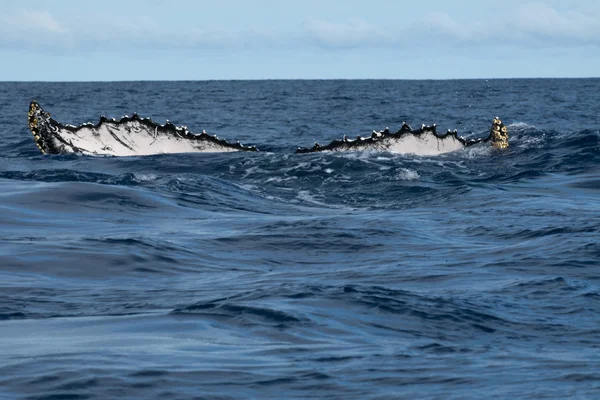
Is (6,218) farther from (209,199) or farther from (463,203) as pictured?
(463,203)

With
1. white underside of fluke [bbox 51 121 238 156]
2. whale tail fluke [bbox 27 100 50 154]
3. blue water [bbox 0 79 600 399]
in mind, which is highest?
whale tail fluke [bbox 27 100 50 154]

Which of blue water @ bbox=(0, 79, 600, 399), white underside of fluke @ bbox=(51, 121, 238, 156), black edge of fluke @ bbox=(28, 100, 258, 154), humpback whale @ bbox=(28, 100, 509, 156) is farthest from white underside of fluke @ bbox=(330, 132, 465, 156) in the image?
white underside of fluke @ bbox=(51, 121, 238, 156)

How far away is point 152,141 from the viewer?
19344 mm

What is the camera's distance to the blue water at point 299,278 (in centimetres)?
529

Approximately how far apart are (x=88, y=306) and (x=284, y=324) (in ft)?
4.91

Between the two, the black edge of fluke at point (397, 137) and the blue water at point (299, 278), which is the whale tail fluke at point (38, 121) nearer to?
the blue water at point (299, 278)

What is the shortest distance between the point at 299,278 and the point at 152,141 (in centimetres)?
1153

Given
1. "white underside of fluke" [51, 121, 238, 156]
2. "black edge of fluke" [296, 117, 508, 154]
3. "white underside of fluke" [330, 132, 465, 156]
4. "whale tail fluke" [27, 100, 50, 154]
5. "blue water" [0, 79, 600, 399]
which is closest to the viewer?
"blue water" [0, 79, 600, 399]

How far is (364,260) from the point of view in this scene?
9.32m

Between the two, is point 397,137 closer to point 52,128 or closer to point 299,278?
point 52,128

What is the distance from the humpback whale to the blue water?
2.22 ft

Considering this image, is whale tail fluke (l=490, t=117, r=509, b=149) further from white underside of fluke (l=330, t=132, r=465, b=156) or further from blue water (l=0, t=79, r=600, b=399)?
blue water (l=0, t=79, r=600, b=399)

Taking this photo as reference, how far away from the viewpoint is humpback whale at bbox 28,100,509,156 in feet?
62.1

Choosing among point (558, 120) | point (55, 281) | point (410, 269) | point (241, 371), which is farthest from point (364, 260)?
point (558, 120)
